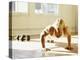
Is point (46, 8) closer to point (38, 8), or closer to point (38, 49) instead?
point (38, 8)

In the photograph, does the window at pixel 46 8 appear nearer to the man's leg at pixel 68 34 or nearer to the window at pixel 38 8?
the window at pixel 38 8

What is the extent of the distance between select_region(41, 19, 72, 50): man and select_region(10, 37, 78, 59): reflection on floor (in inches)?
1.5

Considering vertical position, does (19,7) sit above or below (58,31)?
above

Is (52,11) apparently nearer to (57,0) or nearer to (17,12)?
(57,0)

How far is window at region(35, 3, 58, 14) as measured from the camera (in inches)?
56.0

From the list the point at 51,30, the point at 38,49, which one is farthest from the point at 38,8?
the point at 38,49

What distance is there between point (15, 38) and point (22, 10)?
24cm

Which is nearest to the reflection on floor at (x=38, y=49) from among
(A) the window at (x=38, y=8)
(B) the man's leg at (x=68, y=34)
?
(B) the man's leg at (x=68, y=34)

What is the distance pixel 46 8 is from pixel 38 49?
357 mm

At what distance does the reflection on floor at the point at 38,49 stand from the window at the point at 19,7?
0.26 metres

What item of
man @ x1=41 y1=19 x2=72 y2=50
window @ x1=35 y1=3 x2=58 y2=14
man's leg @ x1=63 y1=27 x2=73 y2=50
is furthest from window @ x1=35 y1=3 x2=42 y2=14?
man's leg @ x1=63 y1=27 x2=73 y2=50

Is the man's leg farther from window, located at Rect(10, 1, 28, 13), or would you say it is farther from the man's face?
window, located at Rect(10, 1, 28, 13)

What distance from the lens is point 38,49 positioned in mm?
1427

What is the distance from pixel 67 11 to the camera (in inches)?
59.9
